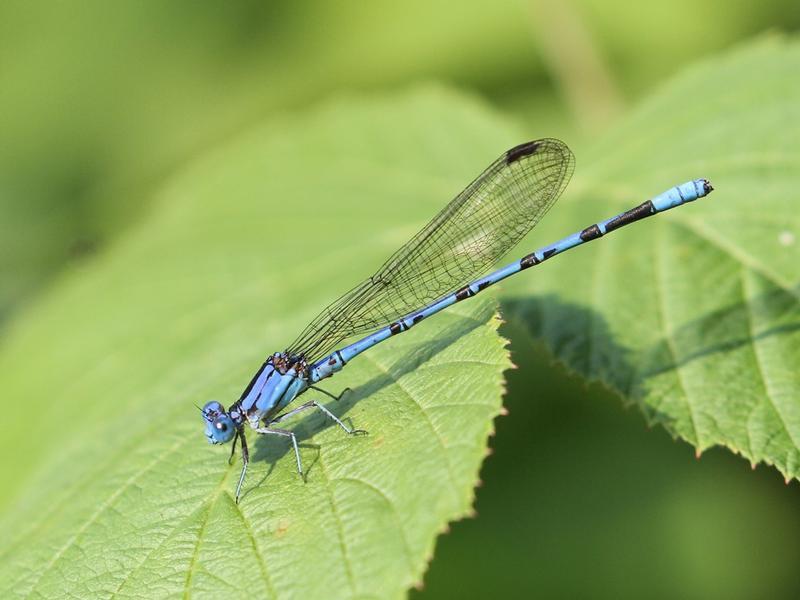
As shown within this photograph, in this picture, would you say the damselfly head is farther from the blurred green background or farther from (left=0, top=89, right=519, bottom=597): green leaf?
the blurred green background

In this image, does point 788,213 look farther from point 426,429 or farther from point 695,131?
point 426,429

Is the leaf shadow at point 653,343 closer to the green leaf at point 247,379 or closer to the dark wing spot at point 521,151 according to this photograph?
the green leaf at point 247,379

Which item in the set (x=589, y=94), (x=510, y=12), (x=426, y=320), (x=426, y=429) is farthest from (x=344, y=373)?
(x=510, y=12)

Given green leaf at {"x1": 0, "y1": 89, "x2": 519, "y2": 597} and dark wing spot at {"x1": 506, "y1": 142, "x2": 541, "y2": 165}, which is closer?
green leaf at {"x1": 0, "y1": 89, "x2": 519, "y2": 597}

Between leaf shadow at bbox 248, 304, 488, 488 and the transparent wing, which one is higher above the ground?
the transparent wing

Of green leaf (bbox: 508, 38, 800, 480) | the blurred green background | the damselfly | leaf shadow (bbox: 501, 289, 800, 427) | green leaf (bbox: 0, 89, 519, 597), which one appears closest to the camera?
green leaf (bbox: 0, 89, 519, 597)

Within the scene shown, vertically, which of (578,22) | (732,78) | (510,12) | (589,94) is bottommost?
(732,78)

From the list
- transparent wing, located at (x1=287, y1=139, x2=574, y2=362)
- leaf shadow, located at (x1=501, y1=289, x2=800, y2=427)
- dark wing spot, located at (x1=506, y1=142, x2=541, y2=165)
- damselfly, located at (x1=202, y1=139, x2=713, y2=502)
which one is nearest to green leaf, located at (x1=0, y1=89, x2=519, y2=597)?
damselfly, located at (x1=202, y1=139, x2=713, y2=502)

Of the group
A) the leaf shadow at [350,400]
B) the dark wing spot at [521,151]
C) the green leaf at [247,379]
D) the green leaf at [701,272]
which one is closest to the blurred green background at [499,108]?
the green leaf at [701,272]
